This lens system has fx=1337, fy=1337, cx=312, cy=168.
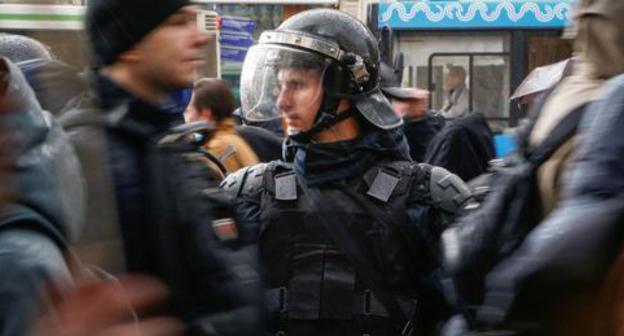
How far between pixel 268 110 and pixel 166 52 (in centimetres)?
143

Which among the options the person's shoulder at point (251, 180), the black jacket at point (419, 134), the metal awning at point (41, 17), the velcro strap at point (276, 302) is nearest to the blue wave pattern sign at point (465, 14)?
the black jacket at point (419, 134)

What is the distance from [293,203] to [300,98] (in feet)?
1.18

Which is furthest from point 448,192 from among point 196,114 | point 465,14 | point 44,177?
point 465,14

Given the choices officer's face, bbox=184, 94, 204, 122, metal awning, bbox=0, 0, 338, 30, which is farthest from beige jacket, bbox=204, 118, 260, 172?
metal awning, bbox=0, 0, 338, 30

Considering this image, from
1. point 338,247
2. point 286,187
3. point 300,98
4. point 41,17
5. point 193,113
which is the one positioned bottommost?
point 193,113

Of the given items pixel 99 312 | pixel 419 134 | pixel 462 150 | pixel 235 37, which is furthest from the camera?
pixel 235 37

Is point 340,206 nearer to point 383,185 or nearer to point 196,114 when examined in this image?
point 383,185

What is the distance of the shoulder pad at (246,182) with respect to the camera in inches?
141

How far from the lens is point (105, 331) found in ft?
4.66

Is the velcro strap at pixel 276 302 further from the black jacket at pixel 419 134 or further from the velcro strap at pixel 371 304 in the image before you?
the black jacket at pixel 419 134

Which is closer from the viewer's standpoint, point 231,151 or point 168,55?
point 168,55

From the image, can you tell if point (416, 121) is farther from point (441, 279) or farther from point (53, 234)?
point (53, 234)

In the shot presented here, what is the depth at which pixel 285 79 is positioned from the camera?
12.4 ft

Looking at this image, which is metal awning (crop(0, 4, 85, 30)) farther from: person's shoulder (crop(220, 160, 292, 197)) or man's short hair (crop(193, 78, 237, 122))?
man's short hair (crop(193, 78, 237, 122))
